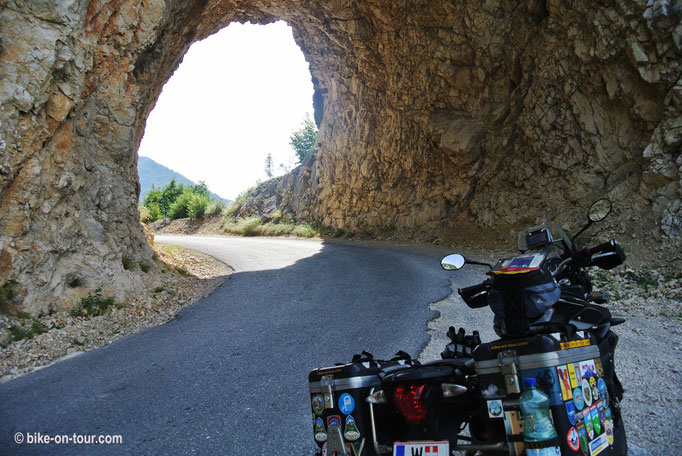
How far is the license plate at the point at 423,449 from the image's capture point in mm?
2062

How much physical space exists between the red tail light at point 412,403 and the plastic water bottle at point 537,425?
46 centimetres

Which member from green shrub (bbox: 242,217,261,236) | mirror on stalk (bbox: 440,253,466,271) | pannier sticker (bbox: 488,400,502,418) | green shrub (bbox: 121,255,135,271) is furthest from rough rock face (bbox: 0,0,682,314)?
green shrub (bbox: 242,217,261,236)

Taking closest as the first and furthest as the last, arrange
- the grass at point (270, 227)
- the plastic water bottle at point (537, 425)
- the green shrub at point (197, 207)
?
the plastic water bottle at point (537, 425) < the grass at point (270, 227) < the green shrub at point (197, 207)

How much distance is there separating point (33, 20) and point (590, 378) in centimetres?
942

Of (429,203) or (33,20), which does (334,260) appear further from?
(33,20)

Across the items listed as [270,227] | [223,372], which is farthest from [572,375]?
[270,227]

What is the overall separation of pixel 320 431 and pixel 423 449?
632mm

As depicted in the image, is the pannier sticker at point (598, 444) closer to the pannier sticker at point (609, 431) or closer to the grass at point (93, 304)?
the pannier sticker at point (609, 431)

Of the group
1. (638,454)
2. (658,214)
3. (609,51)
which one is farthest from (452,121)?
(638,454)

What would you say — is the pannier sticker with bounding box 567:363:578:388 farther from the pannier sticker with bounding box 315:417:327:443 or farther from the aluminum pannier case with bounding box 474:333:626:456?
the pannier sticker with bounding box 315:417:327:443

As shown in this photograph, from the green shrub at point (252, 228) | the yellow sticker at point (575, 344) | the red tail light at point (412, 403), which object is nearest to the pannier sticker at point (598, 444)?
the yellow sticker at point (575, 344)

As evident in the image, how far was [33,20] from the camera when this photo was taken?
289 inches

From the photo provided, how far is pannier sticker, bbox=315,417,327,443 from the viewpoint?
2414 millimetres

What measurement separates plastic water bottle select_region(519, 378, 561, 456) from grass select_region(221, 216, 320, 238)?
2413 centimetres
